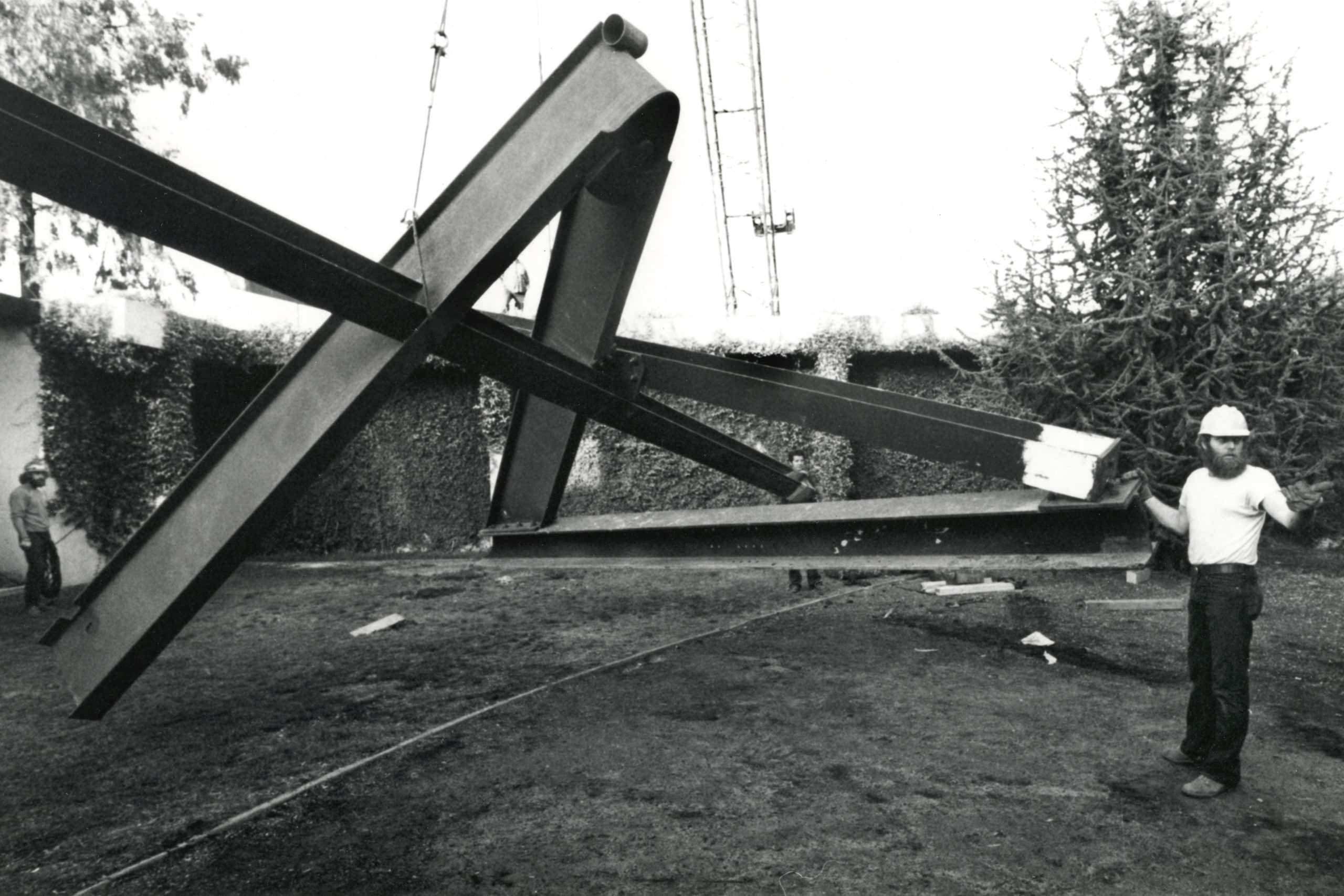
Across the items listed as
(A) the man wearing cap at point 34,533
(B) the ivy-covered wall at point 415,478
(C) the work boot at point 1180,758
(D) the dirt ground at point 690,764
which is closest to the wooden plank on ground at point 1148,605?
(D) the dirt ground at point 690,764

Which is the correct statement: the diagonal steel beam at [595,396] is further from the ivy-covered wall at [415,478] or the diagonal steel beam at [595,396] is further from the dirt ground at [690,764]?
the ivy-covered wall at [415,478]

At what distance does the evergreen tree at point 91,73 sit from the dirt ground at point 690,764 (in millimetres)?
12585

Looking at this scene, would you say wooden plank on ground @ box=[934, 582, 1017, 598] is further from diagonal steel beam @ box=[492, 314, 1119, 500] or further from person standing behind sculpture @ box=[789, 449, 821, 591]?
diagonal steel beam @ box=[492, 314, 1119, 500]

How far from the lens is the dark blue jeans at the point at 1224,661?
412 cm

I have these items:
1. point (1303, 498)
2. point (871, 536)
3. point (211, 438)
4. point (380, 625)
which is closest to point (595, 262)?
point (871, 536)

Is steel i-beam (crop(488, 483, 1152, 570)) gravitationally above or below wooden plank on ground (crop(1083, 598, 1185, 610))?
above

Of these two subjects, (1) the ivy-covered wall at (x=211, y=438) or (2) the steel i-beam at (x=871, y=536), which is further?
(1) the ivy-covered wall at (x=211, y=438)

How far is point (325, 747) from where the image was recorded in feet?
16.2

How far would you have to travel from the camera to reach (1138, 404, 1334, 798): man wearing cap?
4.12 metres

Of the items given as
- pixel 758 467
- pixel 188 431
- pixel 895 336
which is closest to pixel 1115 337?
pixel 895 336

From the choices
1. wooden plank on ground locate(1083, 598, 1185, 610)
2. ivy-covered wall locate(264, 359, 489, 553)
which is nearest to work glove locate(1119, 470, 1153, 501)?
wooden plank on ground locate(1083, 598, 1185, 610)

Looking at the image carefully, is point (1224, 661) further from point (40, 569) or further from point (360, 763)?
point (40, 569)

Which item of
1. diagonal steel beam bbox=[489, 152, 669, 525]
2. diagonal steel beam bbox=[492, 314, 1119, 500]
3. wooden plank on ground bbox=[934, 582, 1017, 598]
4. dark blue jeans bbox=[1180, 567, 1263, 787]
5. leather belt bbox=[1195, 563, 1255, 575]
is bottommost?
wooden plank on ground bbox=[934, 582, 1017, 598]

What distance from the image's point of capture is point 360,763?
4629 mm
